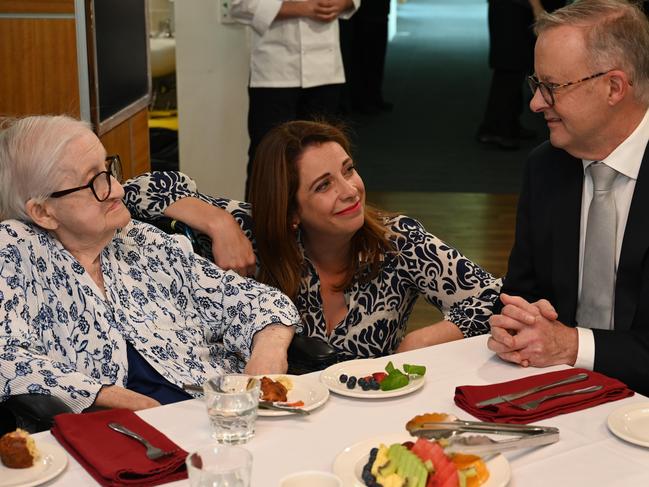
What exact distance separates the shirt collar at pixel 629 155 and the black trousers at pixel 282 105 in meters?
2.95

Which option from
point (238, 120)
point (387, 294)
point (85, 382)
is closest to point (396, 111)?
point (238, 120)

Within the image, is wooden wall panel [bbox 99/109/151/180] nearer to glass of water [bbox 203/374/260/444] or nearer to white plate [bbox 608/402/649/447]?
glass of water [bbox 203/374/260/444]

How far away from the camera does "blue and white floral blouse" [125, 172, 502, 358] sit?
2.84 metres

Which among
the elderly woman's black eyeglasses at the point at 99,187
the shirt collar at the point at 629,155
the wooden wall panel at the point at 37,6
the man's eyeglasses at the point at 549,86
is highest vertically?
the wooden wall panel at the point at 37,6

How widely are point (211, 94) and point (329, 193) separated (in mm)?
3222

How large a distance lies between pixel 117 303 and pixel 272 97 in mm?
3071

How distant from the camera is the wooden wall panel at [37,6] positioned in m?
3.54

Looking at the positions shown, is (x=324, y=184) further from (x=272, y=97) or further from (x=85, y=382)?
(x=272, y=97)

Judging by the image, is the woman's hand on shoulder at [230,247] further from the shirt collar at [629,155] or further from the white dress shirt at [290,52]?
the white dress shirt at [290,52]

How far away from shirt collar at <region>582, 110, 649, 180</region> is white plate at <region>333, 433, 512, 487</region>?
1049 millimetres

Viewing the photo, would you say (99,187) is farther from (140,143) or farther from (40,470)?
(140,143)

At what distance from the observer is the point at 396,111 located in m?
10.4

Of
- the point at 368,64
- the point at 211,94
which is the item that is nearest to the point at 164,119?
the point at 211,94

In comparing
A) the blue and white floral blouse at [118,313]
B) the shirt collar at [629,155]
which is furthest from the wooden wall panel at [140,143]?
the shirt collar at [629,155]
